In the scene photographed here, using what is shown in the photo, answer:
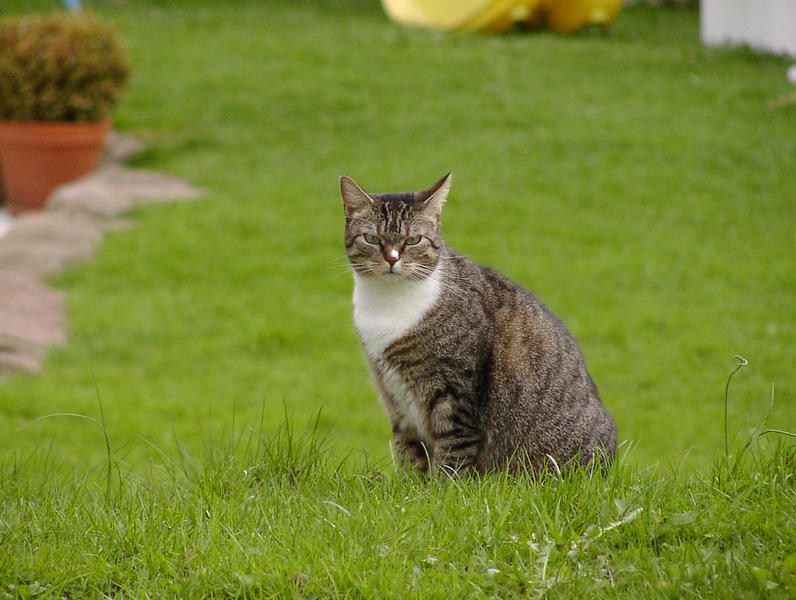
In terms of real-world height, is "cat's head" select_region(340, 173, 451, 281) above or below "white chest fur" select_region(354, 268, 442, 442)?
above

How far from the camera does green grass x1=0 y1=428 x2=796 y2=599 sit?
3.15 m

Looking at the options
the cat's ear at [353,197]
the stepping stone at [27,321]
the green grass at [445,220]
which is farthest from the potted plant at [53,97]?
the cat's ear at [353,197]

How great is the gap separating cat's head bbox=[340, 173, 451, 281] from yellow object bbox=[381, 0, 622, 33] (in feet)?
43.7

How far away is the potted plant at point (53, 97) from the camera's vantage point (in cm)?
1214

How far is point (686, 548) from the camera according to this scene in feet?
10.5

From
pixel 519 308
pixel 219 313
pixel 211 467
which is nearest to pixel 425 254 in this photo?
pixel 519 308

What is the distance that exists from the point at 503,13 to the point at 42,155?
8.40m

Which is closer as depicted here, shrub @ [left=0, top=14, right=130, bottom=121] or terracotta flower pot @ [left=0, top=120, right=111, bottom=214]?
shrub @ [left=0, top=14, right=130, bottom=121]

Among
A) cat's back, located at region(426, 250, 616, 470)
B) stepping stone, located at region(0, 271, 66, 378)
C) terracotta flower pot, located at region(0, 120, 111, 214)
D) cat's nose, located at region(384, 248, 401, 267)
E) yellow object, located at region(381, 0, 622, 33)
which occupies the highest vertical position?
yellow object, located at region(381, 0, 622, 33)

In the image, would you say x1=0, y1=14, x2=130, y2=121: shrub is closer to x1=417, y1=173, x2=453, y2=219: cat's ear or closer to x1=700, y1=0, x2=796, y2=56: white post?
x1=417, y1=173, x2=453, y2=219: cat's ear

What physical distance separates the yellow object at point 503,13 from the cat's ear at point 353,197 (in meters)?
13.3

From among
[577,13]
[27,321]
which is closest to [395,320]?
[27,321]

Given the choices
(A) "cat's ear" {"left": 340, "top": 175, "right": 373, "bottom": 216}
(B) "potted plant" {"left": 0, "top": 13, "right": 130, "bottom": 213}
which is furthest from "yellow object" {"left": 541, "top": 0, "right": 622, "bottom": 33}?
(A) "cat's ear" {"left": 340, "top": 175, "right": 373, "bottom": 216}

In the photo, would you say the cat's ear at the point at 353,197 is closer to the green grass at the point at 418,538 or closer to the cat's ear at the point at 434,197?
the cat's ear at the point at 434,197
